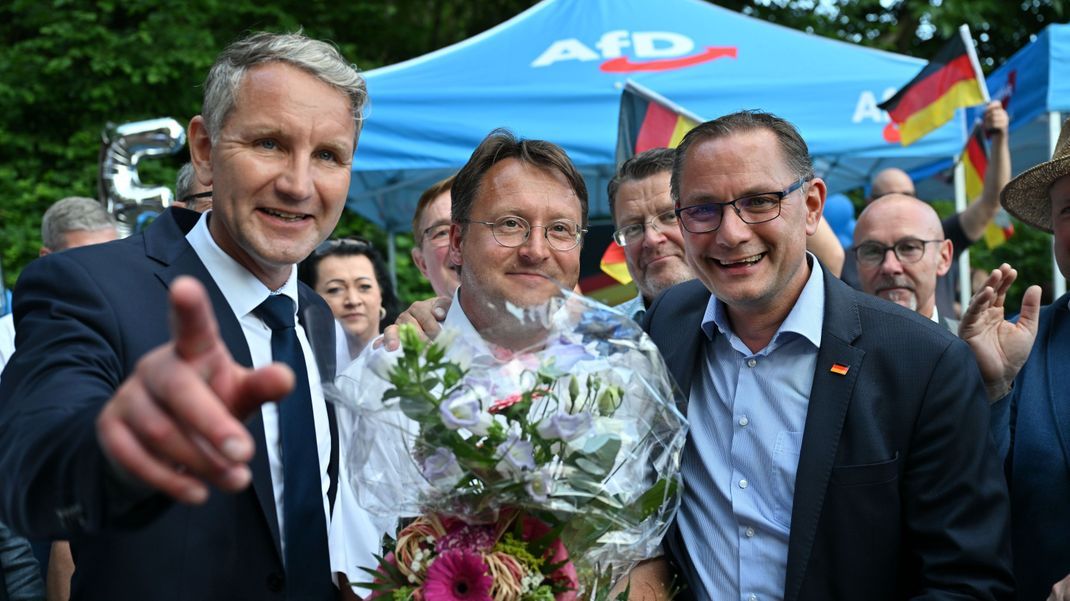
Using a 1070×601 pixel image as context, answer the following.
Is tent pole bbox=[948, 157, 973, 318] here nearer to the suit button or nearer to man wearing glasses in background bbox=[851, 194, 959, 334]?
man wearing glasses in background bbox=[851, 194, 959, 334]

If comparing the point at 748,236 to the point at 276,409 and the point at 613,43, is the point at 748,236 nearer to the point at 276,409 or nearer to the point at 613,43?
the point at 276,409

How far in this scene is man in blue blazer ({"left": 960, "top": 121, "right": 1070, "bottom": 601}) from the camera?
104 inches

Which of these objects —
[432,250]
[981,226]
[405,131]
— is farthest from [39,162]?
[981,226]

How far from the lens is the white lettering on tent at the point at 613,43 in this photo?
7.57 meters

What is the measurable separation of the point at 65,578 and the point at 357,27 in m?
11.6

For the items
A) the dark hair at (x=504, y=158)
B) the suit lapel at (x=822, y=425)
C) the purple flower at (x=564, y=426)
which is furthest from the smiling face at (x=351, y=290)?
the purple flower at (x=564, y=426)

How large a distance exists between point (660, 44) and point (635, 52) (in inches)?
9.1

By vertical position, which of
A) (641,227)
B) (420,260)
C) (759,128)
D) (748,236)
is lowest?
(420,260)

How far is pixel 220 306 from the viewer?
2180mm

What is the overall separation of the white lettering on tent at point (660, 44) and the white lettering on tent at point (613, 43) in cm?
7

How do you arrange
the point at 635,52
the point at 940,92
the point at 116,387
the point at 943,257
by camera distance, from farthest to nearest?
the point at 635,52 < the point at 940,92 < the point at 943,257 < the point at 116,387

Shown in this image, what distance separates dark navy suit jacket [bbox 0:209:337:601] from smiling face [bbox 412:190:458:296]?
2.04 m

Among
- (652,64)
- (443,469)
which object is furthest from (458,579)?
(652,64)

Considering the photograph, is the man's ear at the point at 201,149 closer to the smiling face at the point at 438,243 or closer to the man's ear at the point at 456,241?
the man's ear at the point at 456,241
